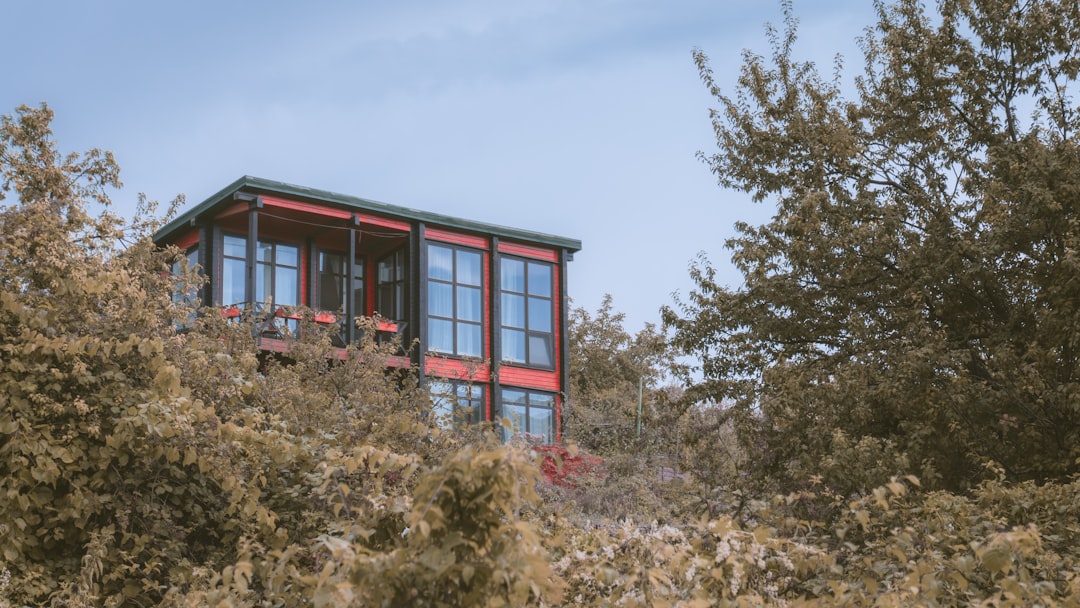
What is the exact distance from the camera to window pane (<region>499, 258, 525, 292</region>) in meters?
27.4

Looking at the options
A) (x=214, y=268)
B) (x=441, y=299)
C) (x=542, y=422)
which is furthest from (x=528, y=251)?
(x=214, y=268)

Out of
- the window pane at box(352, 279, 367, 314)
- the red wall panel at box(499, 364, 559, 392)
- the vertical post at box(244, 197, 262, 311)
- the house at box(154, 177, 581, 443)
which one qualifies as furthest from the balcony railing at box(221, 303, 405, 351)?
the red wall panel at box(499, 364, 559, 392)

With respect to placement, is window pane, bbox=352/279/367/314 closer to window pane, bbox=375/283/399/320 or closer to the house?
the house

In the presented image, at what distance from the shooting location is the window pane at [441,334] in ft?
85.0

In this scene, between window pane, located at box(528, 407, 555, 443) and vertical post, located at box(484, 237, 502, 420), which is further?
window pane, located at box(528, 407, 555, 443)

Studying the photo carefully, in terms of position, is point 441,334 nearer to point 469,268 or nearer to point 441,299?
point 441,299

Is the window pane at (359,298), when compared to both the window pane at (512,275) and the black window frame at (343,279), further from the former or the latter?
the window pane at (512,275)

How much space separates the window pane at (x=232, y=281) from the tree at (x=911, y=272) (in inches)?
414

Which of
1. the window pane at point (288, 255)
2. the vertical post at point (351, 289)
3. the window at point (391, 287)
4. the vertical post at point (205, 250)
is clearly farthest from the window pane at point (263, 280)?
the window at point (391, 287)

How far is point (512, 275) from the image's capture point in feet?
90.3

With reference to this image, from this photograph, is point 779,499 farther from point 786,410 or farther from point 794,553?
point 786,410

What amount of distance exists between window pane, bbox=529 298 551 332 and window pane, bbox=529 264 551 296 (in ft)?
0.66

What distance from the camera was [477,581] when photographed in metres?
3.59

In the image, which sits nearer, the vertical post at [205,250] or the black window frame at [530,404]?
the vertical post at [205,250]
